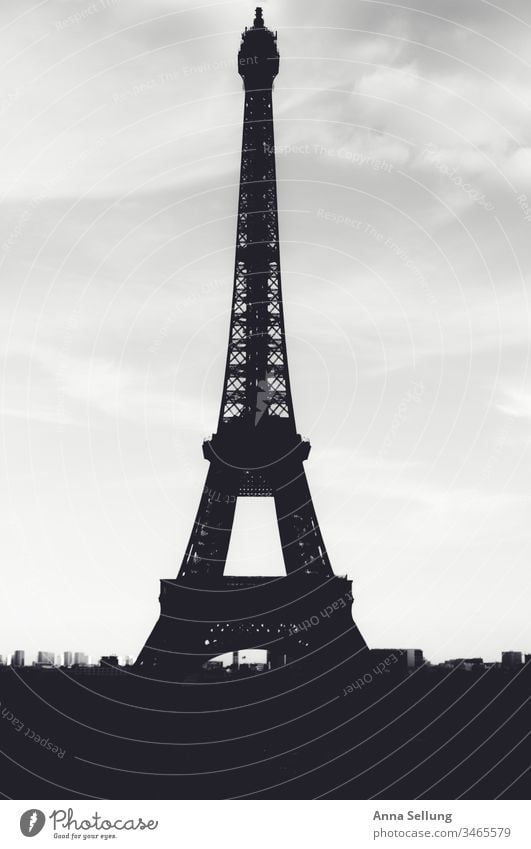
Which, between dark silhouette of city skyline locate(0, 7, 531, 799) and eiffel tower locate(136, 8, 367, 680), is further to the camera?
eiffel tower locate(136, 8, 367, 680)

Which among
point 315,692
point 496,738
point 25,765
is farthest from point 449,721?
point 25,765

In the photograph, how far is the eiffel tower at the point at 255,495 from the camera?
145ft

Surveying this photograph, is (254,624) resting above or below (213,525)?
below

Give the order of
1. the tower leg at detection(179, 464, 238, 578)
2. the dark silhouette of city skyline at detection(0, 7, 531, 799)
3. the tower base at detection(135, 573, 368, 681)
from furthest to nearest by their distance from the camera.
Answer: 1. the tower leg at detection(179, 464, 238, 578)
2. the tower base at detection(135, 573, 368, 681)
3. the dark silhouette of city skyline at detection(0, 7, 531, 799)

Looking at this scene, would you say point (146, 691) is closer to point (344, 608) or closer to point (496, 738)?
point (344, 608)

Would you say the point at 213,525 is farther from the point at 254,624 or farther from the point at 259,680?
the point at 259,680

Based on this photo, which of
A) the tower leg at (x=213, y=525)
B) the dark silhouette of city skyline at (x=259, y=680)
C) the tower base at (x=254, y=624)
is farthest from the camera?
the tower leg at (x=213, y=525)

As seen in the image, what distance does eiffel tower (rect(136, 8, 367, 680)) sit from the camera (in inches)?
1738

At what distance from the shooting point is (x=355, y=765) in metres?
36.1

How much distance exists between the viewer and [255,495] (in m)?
47.8

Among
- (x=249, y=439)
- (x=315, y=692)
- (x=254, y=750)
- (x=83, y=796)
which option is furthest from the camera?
(x=249, y=439)

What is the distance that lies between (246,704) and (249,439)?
13013mm

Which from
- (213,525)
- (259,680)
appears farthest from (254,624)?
(213,525)

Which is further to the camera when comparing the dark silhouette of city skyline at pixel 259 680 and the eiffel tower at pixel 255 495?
the eiffel tower at pixel 255 495
